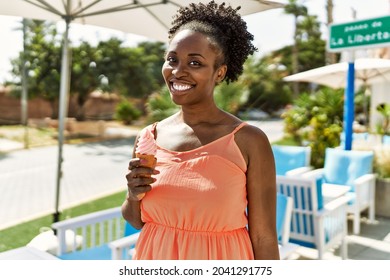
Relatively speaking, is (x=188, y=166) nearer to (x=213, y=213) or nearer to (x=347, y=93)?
(x=213, y=213)

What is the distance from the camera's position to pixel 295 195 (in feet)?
11.7

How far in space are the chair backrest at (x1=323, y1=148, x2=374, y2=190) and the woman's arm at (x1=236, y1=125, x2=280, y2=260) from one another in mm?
4253

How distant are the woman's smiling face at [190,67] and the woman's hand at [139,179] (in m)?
0.23

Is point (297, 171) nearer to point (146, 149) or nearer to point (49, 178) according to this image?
point (146, 149)

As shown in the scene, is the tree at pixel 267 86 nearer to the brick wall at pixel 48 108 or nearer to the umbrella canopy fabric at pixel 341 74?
the brick wall at pixel 48 108

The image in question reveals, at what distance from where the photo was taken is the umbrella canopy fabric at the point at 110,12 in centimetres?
307

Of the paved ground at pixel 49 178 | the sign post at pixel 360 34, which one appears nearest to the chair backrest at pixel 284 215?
the paved ground at pixel 49 178

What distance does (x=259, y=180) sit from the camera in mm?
1149

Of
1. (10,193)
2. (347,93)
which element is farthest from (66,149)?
(347,93)

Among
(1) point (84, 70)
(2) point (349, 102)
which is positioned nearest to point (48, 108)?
(1) point (84, 70)

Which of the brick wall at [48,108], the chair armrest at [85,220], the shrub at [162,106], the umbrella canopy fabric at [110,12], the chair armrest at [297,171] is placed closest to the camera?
the chair armrest at [85,220]

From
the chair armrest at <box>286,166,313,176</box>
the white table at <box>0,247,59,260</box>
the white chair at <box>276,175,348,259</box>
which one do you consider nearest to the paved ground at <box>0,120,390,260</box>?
the white chair at <box>276,175,348,259</box>

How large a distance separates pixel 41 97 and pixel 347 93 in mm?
19277

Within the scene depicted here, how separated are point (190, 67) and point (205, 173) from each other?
312 millimetres
